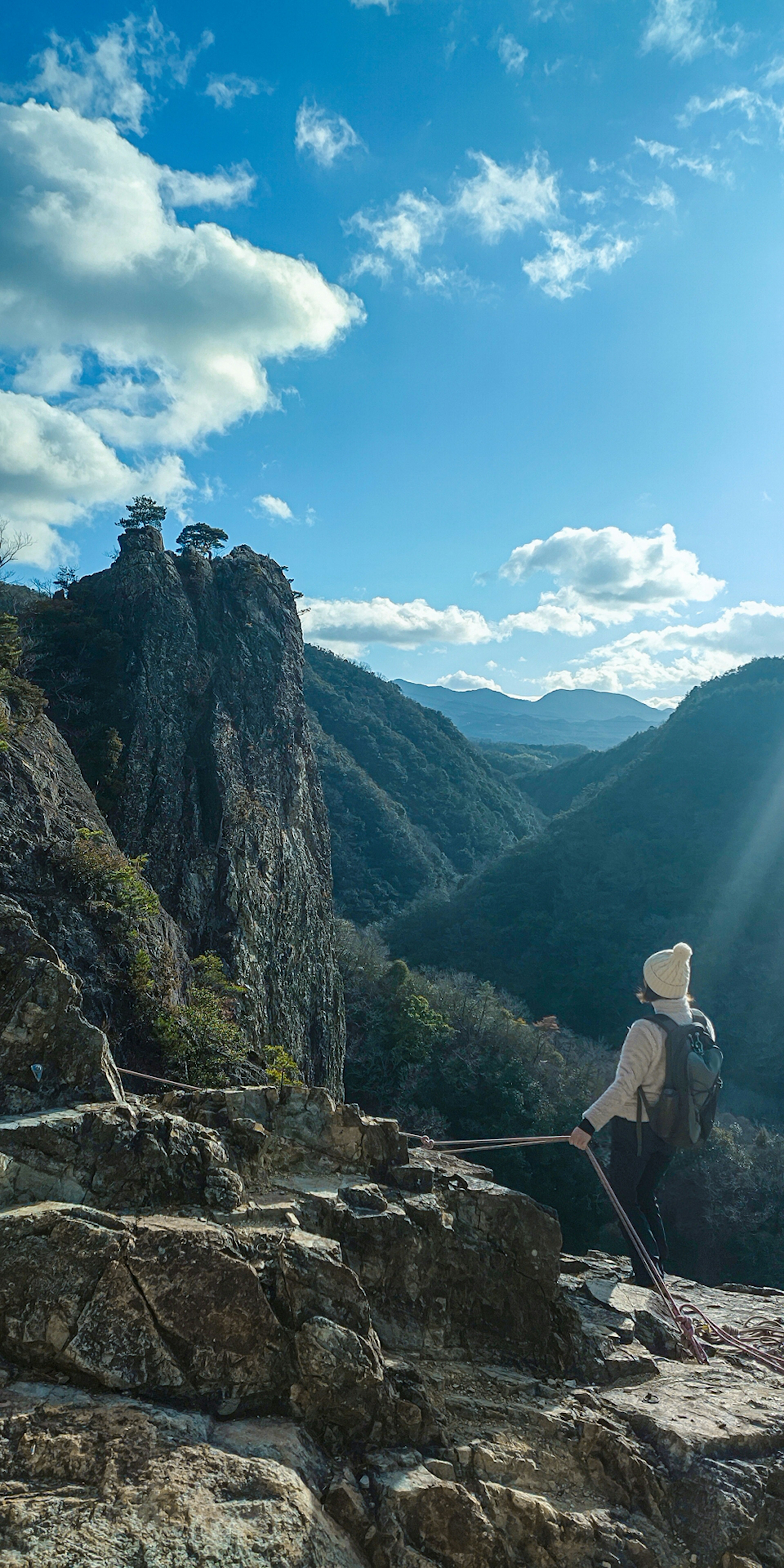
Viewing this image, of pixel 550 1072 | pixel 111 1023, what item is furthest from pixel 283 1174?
pixel 550 1072

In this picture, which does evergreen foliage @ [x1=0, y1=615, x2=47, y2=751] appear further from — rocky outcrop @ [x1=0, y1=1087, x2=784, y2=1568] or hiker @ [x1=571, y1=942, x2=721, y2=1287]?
hiker @ [x1=571, y1=942, x2=721, y2=1287]

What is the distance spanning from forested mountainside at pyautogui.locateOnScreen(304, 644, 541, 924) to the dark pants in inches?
2156

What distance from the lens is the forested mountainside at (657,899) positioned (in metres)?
54.4

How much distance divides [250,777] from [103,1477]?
23.6 m

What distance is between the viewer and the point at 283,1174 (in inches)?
205

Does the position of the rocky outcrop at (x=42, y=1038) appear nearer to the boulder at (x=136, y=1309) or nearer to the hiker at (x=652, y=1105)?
the boulder at (x=136, y=1309)

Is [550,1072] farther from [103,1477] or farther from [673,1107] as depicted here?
[103,1477]

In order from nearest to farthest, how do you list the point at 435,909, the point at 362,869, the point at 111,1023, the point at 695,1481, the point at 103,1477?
the point at 103,1477, the point at 695,1481, the point at 111,1023, the point at 435,909, the point at 362,869

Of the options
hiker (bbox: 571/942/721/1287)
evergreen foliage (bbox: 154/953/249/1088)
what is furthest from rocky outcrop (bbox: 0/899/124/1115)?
evergreen foliage (bbox: 154/953/249/1088)

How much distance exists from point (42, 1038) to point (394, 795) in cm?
7627

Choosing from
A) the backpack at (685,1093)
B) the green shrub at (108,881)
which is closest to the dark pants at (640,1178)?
the backpack at (685,1093)

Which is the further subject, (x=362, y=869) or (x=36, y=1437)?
(x=362, y=869)

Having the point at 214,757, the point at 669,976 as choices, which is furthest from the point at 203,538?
the point at 669,976

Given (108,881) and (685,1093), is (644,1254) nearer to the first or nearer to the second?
(685,1093)
